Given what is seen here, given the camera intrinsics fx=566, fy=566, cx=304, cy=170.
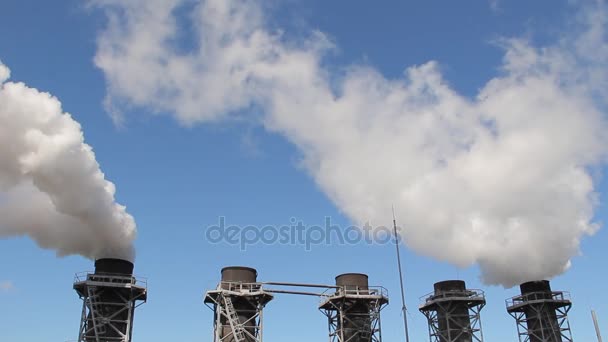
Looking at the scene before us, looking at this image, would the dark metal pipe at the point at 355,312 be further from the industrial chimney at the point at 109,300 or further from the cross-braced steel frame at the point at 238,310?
the industrial chimney at the point at 109,300

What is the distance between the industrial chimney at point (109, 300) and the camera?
43.2 m

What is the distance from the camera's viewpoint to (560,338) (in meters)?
56.2

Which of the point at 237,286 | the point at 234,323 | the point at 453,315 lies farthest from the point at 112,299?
the point at 453,315

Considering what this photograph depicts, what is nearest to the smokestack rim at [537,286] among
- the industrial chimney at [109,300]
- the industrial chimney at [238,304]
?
the industrial chimney at [238,304]

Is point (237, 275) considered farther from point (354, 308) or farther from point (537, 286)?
point (537, 286)

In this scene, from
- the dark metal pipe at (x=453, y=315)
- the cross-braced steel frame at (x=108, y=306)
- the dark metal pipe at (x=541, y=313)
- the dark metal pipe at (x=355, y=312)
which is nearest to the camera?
the cross-braced steel frame at (x=108, y=306)

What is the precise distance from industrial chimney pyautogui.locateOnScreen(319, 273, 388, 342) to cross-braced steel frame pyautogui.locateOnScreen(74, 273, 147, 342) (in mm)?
17423

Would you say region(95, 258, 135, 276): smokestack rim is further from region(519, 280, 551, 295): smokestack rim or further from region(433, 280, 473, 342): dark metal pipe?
region(519, 280, 551, 295): smokestack rim

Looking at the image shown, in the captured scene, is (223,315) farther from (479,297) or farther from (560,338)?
(560,338)

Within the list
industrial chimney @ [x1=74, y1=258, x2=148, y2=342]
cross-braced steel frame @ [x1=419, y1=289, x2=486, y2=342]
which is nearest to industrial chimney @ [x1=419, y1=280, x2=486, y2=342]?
cross-braced steel frame @ [x1=419, y1=289, x2=486, y2=342]

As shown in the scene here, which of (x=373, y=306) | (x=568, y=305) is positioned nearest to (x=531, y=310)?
(x=568, y=305)

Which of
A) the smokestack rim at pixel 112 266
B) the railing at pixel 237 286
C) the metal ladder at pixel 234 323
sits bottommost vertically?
the metal ladder at pixel 234 323

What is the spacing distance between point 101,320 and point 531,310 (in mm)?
41776

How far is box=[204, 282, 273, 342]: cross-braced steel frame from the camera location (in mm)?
46625
